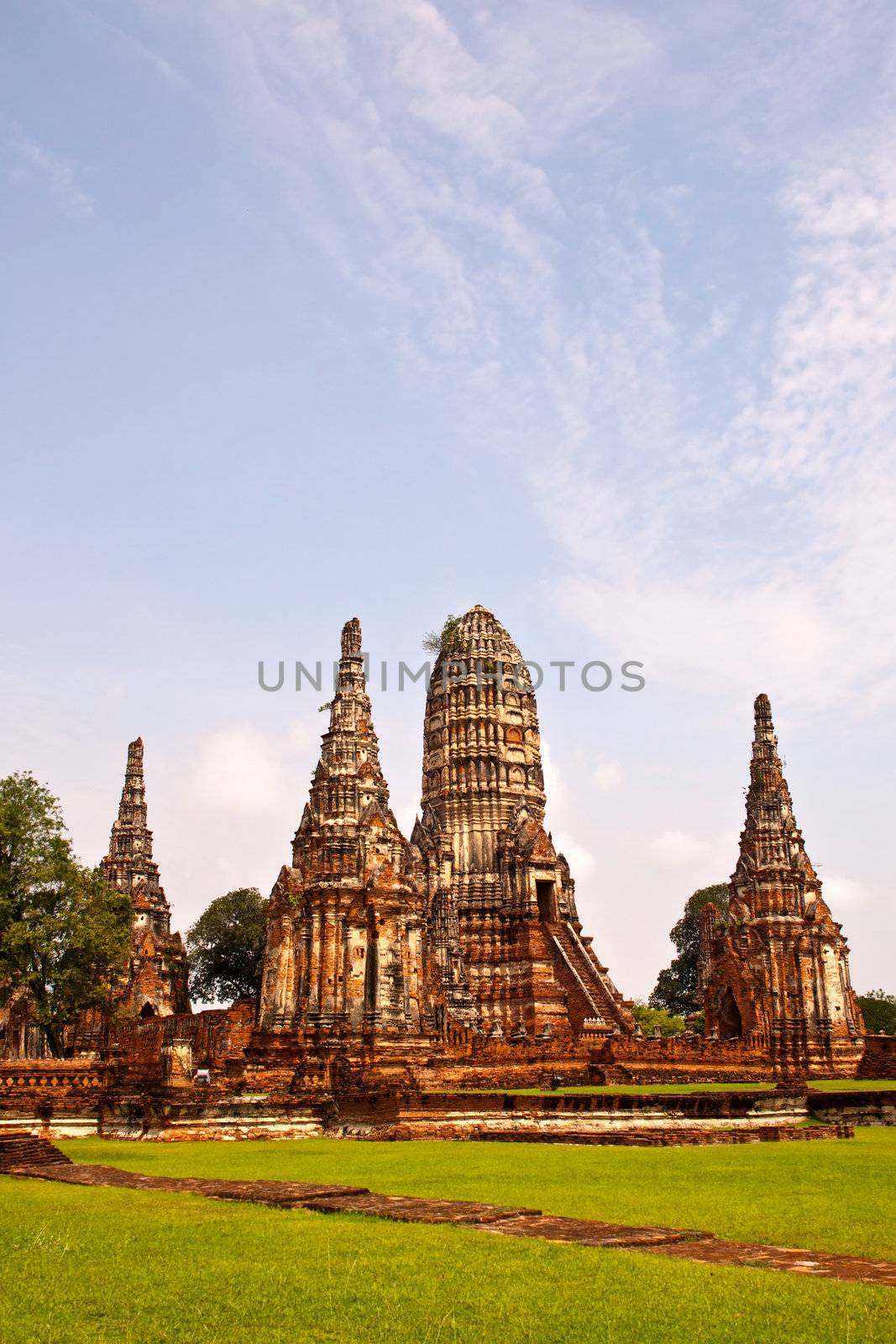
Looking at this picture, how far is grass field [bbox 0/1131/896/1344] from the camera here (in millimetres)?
5754

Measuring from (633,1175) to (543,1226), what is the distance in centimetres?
548

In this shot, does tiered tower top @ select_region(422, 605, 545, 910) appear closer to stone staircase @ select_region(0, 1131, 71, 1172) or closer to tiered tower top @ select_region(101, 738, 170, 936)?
tiered tower top @ select_region(101, 738, 170, 936)

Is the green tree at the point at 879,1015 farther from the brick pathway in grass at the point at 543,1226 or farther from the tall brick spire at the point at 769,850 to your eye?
the brick pathway in grass at the point at 543,1226

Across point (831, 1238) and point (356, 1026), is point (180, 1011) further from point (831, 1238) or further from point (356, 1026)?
point (831, 1238)

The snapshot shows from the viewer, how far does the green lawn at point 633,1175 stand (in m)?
9.56

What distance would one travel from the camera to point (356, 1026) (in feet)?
112

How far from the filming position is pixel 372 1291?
21.0ft

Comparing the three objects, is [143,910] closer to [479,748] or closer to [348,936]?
[479,748]

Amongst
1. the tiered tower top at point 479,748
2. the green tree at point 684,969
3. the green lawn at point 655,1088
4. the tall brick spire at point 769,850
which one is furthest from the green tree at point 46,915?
the green tree at point 684,969

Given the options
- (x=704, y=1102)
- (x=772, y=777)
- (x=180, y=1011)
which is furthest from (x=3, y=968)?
(x=772, y=777)

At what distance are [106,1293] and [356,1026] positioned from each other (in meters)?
28.7

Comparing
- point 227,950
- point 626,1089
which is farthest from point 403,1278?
point 227,950

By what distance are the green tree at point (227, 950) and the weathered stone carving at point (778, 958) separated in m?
27.1

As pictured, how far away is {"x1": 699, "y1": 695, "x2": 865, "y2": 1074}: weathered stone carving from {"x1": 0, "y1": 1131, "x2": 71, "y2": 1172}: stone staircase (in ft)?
121
